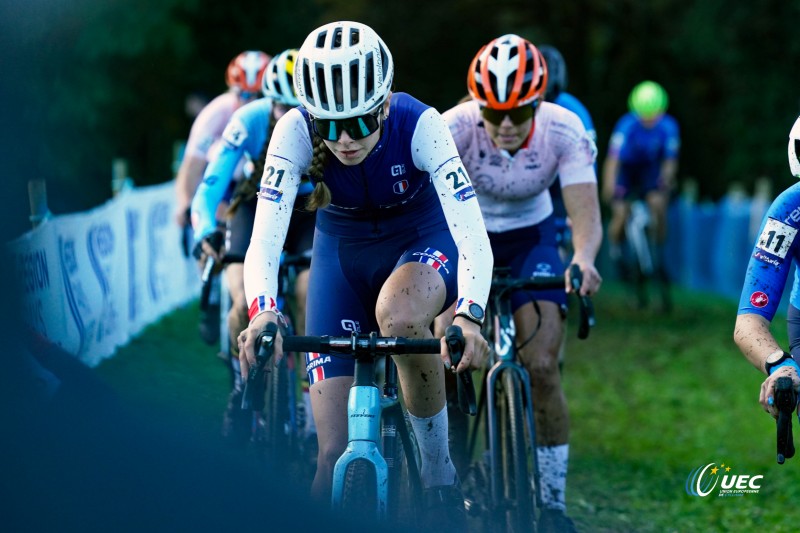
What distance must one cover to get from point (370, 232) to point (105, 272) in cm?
573

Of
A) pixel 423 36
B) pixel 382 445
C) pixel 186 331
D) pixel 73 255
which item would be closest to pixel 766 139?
pixel 423 36

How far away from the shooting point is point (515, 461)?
19.4ft

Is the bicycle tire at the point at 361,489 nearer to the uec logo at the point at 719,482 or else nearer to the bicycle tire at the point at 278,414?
the bicycle tire at the point at 278,414

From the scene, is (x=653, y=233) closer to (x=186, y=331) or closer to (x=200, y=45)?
(x=186, y=331)

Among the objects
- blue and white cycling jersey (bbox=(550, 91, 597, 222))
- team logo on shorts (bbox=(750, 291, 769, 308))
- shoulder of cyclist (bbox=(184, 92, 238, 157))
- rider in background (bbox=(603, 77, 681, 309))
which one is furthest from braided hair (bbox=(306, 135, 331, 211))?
rider in background (bbox=(603, 77, 681, 309))

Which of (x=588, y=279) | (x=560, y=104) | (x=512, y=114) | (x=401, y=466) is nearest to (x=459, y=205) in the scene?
(x=401, y=466)

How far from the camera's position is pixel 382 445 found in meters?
4.86

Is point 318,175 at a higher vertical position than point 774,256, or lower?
higher

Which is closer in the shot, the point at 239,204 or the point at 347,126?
the point at 347,126

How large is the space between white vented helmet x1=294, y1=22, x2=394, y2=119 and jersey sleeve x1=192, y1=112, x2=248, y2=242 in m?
2.36

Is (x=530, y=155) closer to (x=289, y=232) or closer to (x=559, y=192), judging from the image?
(x=289, y=232)

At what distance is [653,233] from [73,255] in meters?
9.20

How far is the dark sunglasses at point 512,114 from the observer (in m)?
6.43

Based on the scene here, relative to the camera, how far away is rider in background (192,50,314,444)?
7.07 m
